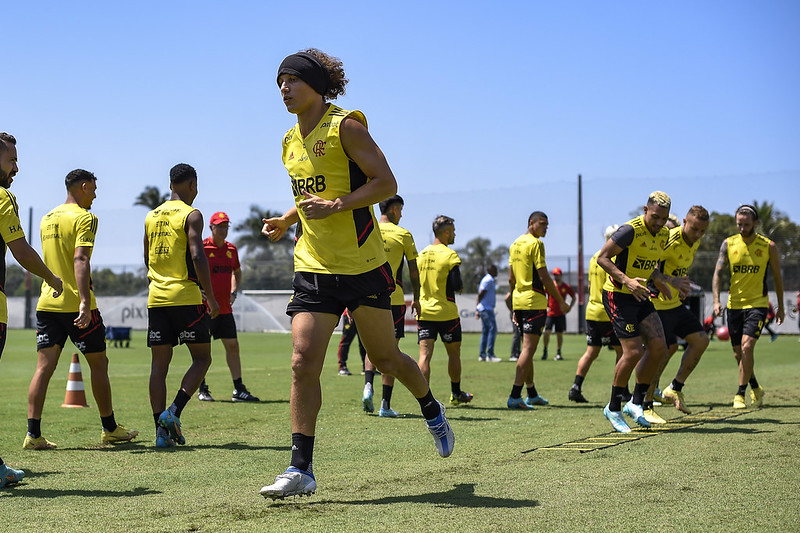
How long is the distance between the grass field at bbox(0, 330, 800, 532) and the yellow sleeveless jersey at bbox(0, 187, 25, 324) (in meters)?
1.17

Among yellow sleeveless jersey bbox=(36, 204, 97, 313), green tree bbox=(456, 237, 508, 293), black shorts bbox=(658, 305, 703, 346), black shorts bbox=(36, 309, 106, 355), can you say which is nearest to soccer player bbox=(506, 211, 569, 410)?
black shorts bbox=(658, 305, 703, 346)

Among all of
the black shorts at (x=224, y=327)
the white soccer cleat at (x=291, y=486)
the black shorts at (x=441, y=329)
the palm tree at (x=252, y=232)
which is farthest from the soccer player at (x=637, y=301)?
the palm tree at (x=252, y=232)

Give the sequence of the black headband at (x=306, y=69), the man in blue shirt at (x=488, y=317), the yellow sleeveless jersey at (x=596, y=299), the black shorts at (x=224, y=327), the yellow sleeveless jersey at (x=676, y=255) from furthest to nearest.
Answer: the man in blue shirt at (x=488, y=317) → the black shorts at (x=224, y=327) → the yellow sleeveless jersey at (x=596, y=299) → the yellow sleeveless jersey at (x=676, y=255) → the black headband at (x=306, y=69)

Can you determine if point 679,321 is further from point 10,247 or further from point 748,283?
point 10,247

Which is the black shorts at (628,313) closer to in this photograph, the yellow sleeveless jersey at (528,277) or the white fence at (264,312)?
the yellow sleeveless jersey at (528,277)

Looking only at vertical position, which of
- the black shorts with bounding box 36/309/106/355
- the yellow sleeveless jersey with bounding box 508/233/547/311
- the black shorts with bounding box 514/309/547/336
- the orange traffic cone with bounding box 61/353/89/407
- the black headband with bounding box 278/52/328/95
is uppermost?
the black headband with bounding box 278/52/328/95

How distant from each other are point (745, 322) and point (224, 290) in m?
6.30

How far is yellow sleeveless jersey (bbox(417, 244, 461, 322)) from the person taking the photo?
34.7 ft

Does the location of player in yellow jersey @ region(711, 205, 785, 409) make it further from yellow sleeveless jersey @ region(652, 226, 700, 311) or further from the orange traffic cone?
the orange traffic cone

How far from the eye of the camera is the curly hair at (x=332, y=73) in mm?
5297

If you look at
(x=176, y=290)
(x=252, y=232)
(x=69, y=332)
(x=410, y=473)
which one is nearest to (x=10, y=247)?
(x=69, y=332)

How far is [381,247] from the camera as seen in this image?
5.27m

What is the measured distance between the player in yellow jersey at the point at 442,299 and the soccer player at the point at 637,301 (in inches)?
96.0

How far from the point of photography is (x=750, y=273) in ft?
35.7
